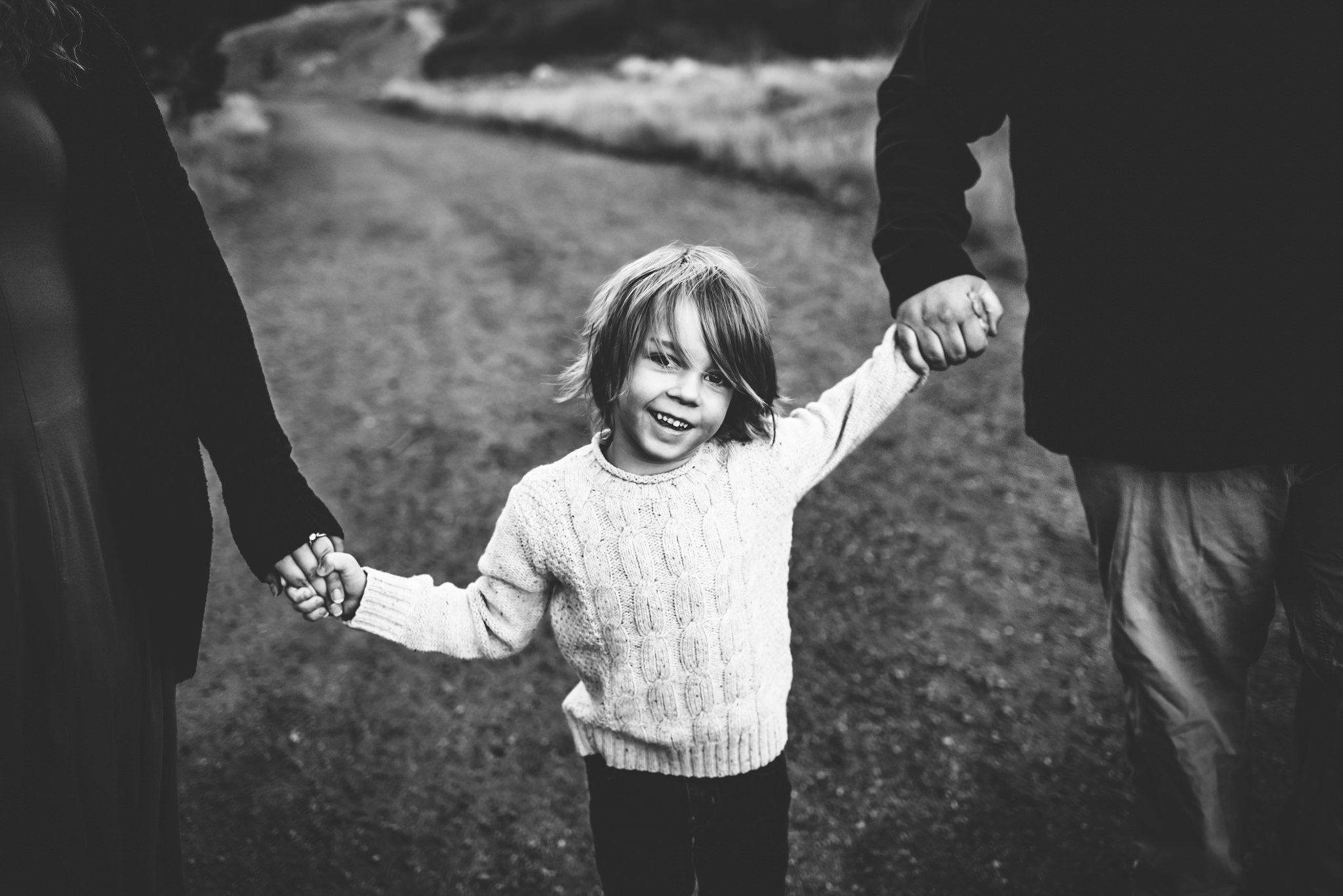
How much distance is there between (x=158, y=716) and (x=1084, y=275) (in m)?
1.79

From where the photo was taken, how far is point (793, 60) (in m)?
23.6

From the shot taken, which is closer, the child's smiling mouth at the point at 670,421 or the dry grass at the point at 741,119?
the child's smiling mouth at the point at 670,421

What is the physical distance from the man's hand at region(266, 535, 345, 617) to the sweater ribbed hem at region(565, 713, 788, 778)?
0.54 meters

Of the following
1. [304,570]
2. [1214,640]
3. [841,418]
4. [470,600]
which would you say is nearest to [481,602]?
[470,600]

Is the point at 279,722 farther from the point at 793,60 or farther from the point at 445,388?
the point at 793,60

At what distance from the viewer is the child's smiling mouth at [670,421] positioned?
1.56 metres

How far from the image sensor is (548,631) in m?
3.41

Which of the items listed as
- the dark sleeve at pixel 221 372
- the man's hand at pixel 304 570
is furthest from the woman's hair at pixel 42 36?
the man's hand at pixel 304 570

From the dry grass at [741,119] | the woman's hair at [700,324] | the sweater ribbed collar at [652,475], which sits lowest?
the sweater ribbed collar at [652,475]

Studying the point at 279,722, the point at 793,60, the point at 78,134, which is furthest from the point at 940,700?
the point at 793,60

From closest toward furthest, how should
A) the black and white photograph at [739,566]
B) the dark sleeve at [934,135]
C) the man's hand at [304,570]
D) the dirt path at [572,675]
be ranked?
the black and white photograph at [739,566] → the man's hand at [304,570] → the dark sleeve at [934,135] → the dirt path at [572,675]

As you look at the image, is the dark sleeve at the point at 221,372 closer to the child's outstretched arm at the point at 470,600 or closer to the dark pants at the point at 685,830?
the child's outstretched arm at the point at 470,600

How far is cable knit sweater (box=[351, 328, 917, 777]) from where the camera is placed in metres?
1.61

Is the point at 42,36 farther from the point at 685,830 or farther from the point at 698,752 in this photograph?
the point at 685,830
